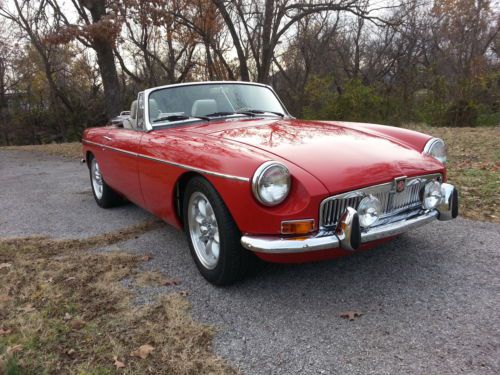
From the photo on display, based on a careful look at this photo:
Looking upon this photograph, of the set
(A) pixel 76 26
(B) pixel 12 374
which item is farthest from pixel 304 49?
(B) pixel 12 374

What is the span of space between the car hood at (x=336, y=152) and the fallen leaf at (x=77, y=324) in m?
1.51

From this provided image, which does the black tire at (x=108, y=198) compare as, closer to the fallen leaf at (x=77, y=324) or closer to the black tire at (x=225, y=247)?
the black tire at (x=225, y=247)

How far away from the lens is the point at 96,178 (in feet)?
17.5

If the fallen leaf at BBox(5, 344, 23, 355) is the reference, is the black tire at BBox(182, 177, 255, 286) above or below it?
above

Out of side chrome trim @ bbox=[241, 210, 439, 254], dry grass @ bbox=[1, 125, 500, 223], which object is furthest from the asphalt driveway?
dry grass @ bbox=[1, 125, 500, 223]

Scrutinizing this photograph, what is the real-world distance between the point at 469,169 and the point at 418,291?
4093 millimetres

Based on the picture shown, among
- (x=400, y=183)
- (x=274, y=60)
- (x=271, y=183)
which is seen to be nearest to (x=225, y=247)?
(x=271, y=183)

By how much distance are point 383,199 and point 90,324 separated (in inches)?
75.8

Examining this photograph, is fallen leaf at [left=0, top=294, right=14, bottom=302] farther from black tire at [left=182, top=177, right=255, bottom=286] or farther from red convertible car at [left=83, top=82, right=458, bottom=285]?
black tire at [left=182, top=177, right=255, bottom=286]

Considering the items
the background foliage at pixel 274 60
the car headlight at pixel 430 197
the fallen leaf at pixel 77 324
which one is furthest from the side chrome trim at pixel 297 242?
the background foliage at pixel 274 60

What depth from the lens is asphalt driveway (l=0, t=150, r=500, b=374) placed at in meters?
2.01

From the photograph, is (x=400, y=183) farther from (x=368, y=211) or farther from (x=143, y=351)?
(x=143, y=351)

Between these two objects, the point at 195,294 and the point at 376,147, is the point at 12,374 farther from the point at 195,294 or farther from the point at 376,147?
the point at 376,147

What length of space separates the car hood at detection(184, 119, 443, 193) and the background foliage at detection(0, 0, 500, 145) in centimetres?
872
